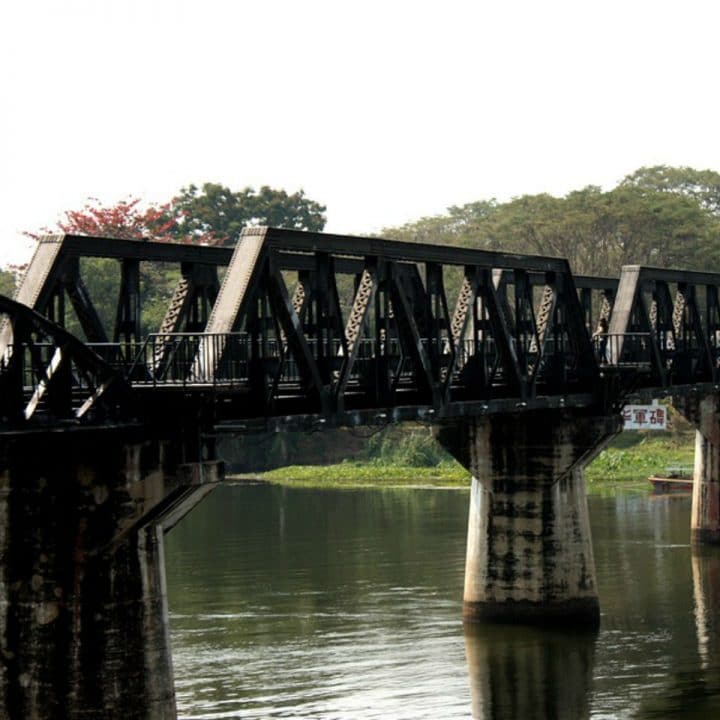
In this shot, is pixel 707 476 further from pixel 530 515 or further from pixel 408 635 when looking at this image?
pixel 408 635

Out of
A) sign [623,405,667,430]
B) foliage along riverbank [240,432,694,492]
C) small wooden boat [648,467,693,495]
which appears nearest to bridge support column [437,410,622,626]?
small wooden boat [648,467,693,495]

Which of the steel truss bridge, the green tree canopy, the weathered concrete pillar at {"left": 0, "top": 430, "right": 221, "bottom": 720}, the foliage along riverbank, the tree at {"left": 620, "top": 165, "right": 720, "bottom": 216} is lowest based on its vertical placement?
the weathered concrete pillar at {"left": 0, "top": 430, "right": 221, "bottom": 720}

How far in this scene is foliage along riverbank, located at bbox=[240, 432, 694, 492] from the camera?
101000 millimetres

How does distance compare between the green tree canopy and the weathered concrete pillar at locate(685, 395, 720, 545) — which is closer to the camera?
the weathered concrete pillar at locate(685, 395, 720, 545)

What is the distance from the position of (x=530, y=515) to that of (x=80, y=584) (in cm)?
2306

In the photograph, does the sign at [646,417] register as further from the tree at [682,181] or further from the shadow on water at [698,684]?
the shadow on water at [698,684]

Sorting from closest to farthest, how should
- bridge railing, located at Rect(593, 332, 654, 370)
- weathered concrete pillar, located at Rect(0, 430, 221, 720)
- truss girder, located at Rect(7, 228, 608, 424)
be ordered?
weathered concrete pillar, located at Rect(0, 430, 221, 720) → truss girder, located at Rect(7, 228, 608, 424) → bridge railing, located at Rect(593, 332, 654, 370)

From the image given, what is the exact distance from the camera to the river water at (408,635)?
41.4 metres

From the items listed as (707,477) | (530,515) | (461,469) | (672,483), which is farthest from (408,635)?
(461,469)

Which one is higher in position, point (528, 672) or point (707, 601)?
point (707, 601)

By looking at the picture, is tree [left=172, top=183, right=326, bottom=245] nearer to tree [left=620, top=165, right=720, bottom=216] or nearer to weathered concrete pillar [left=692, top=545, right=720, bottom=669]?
tree [left=620, top=165, right=720, bottom=216]

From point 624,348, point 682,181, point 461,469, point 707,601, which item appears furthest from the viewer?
point 682,181

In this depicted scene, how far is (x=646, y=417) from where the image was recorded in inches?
4286

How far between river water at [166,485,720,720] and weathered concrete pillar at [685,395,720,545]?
1345mm
